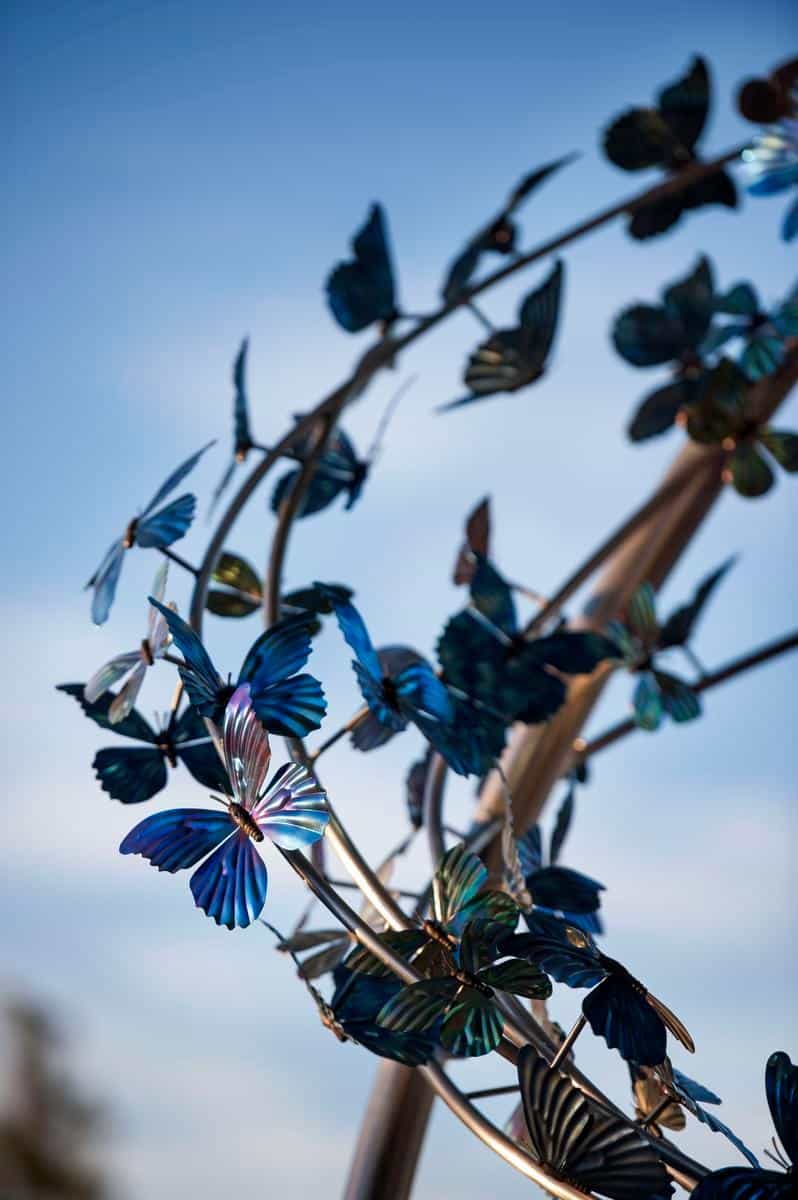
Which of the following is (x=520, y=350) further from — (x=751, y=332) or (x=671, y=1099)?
(x=671, y=1099)

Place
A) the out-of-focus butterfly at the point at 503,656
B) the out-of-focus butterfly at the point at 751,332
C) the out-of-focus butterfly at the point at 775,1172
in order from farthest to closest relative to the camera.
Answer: the out-of-focus butterfly at the point at 751,332 → the out-of-focus butterfly at the point at 503,656 → the out-of-focus butterfly at the point at 775,1172

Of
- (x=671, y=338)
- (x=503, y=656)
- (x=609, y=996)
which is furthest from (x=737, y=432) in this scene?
(x=609, y=996)

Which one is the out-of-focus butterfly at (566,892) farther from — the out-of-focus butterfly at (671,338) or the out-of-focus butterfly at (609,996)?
the out-of-focus butterfly at (671,338)

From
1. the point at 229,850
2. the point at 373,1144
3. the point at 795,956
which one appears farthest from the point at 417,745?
the point at 795,956

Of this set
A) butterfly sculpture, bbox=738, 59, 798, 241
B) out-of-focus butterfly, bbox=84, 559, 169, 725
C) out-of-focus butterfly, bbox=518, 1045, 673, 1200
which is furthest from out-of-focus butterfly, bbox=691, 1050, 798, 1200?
butterfly sculpture, bbox=738, 59, 798, 241

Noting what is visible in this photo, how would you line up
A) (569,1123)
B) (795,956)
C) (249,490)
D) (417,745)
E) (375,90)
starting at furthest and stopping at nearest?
(375,90)
(795,956)
(417,745)
(249,490)
(569,1123)

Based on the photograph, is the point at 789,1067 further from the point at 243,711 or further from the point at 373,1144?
the point at 373,1144

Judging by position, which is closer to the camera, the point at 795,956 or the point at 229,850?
the point at 229,850

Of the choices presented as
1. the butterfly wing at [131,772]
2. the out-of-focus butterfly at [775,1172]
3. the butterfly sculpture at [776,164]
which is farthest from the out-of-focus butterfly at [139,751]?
the butterfly sculpture at [776,164]
